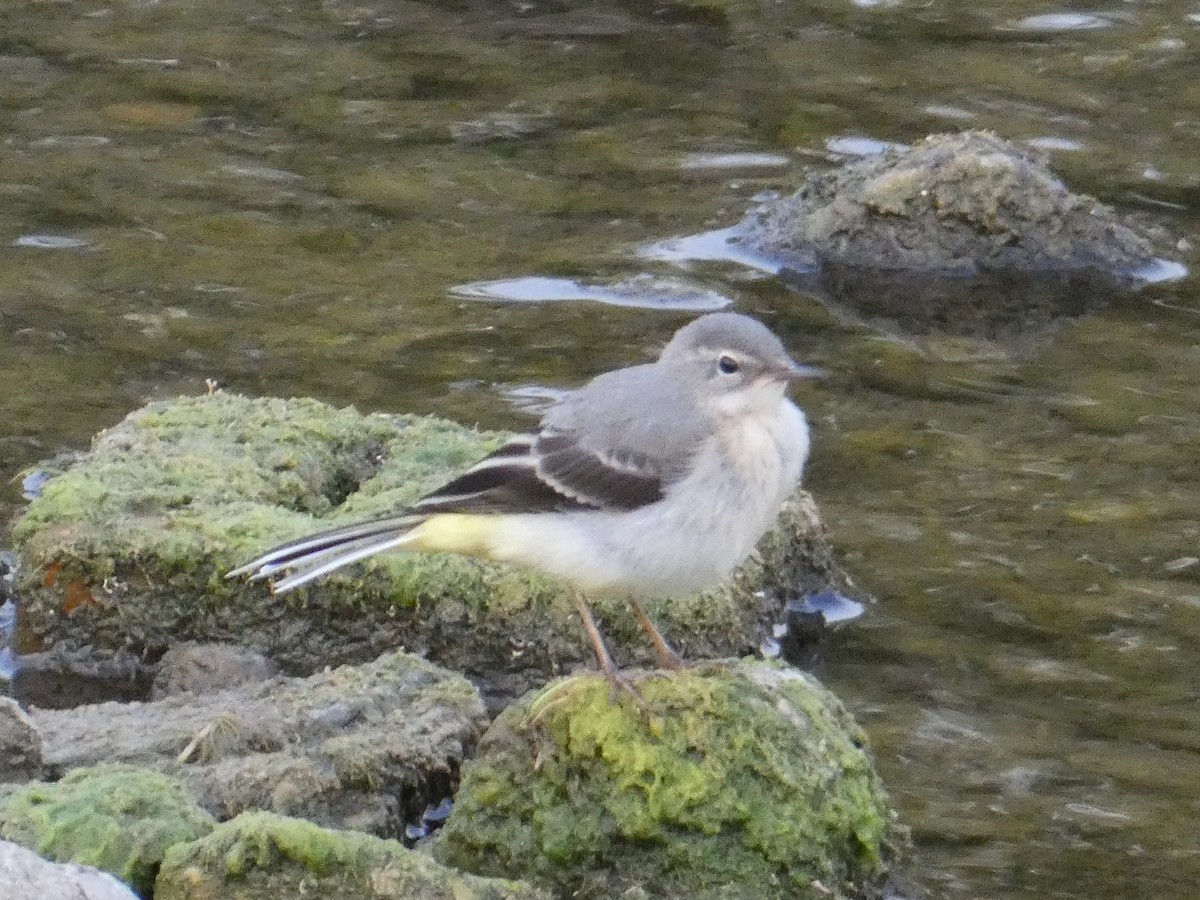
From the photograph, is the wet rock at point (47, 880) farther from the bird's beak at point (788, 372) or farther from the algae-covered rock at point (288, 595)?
the algae-covered rock at point (288, 595)

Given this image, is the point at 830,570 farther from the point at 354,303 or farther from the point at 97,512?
the point at 354,303

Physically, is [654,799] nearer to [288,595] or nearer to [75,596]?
[288,595]

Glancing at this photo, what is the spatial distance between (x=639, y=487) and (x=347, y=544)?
3.22ft

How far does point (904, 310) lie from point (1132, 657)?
14.0 feet

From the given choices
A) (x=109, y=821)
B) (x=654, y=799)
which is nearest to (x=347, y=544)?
(x=109, y=821)

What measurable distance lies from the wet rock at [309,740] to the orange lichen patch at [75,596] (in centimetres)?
99

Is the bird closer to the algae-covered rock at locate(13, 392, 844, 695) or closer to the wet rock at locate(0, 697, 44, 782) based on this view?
the wet rock at locate(0, 697, 44, 782)

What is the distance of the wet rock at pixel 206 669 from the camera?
7.96 meters

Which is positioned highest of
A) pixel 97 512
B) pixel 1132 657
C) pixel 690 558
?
pixel 690 558

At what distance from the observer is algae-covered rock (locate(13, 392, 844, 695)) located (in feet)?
26.5

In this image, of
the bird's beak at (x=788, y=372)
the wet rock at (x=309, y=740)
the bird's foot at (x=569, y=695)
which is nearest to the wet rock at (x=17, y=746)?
the wet rock at (x=309, y=740)

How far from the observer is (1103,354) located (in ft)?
39.4

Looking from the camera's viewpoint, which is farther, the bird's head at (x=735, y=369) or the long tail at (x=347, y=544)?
the long tail at (x=347, y=544)

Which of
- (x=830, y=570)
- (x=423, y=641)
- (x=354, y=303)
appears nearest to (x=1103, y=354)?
(x=830, y=570)
